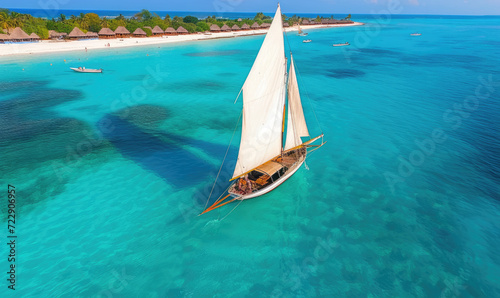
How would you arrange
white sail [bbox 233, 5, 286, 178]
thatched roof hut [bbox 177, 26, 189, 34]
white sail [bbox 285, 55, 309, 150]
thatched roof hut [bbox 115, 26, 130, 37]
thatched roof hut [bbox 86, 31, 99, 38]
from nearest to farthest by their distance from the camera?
white sail [bbox 233, 5, 286, 178] < white sail [bbox 285, 55, 309, 150] < thatched roof hut [bbox 86, 31, 99, 38] < thatched roof hut [bbox 115, 26, 130, 37] < thatched roof hut [bbox 177, 26, 189, 34]

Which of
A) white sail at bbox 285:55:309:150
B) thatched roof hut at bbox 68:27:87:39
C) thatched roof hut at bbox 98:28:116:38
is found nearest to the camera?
white sail at bbox 285:55:309:150

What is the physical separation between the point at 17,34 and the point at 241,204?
5449 inches

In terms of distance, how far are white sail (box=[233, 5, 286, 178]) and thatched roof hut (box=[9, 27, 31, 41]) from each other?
13733 cm

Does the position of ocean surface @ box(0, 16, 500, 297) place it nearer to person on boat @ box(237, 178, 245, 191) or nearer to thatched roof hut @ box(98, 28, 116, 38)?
person on boat @ box(237, 178, 245, 191)

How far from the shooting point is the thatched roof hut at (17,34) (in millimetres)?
110750

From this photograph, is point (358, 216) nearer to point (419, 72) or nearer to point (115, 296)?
point (115, 296)

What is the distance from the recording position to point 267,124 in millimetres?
26891

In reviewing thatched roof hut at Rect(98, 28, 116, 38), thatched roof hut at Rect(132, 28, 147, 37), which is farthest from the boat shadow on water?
thatched roof hut at Rect(132, 28, 147, 37)

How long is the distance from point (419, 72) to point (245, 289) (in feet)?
303

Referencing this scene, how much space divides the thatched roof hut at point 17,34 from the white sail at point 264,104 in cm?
13733

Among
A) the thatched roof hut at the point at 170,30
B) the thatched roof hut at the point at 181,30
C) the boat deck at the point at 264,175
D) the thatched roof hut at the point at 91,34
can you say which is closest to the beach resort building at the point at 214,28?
the thatched roof hut at the point at 181,30

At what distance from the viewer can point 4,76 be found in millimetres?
75500

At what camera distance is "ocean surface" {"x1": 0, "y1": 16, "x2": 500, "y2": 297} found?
66.4 feet

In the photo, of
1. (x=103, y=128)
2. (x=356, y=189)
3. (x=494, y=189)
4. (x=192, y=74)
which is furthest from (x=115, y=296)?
(x=192, y=74)
